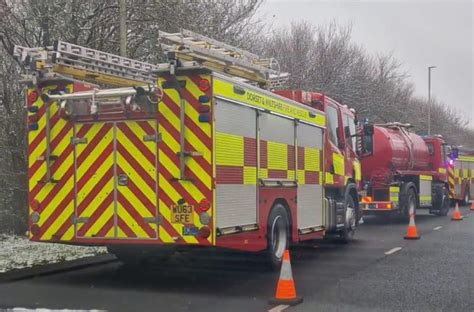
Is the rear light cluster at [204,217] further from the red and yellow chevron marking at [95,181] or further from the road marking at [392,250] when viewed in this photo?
the road marking at [392,250]

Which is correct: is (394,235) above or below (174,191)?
below

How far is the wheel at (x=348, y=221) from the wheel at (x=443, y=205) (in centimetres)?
1041

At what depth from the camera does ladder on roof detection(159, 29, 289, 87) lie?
27.3ft

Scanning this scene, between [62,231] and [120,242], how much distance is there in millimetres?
900

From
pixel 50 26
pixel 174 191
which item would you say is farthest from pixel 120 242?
pixel 50 26

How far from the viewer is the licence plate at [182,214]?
A: 26.6 ft

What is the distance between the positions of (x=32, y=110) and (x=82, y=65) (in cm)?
94

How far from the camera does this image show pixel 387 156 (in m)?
20.4

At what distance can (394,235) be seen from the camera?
650 inches

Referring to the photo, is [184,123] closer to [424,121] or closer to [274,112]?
[274,112]

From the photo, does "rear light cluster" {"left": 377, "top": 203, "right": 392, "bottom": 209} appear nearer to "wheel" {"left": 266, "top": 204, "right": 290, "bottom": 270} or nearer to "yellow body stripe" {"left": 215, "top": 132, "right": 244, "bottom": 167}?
"wheel" {"left": 266, "top": 204, "right": 290, "bottom": 270}

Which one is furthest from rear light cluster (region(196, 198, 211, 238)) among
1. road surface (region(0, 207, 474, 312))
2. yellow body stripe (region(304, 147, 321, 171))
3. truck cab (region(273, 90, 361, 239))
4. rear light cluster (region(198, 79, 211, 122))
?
truck cab (region(273, 90, 361, 239))

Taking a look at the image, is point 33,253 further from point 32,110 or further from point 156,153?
point 156,153

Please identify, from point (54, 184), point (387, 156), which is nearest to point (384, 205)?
point (387, 156)
